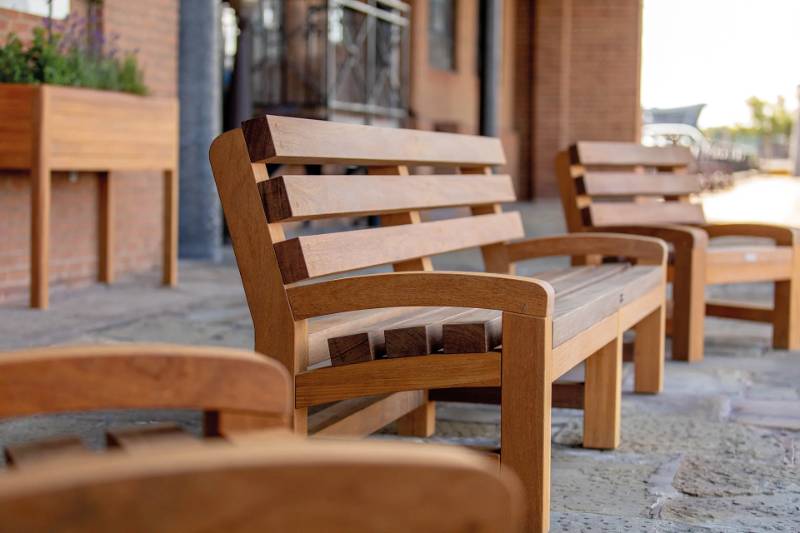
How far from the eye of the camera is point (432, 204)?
3.06 meters

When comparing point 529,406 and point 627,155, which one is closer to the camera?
point 529,406

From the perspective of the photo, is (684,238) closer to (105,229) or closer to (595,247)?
(595,247)

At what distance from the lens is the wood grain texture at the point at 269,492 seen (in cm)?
74

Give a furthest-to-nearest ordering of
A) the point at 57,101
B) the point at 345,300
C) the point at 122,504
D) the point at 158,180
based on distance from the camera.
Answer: the point at 158,180 → the point at 57,101 → the point at 345,300 → the point at 122,504

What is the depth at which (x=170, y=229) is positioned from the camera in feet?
19.7

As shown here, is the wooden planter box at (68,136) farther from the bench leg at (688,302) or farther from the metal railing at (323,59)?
the metal railing at (323,59)

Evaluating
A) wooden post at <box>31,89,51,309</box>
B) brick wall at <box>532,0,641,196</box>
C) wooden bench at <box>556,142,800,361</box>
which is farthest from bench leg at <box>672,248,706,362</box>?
brick wall at <box>532,0,641,196</box>

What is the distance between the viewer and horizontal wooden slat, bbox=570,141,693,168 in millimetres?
4602

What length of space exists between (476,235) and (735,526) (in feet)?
4.24

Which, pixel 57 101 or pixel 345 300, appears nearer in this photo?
pixel 345 300

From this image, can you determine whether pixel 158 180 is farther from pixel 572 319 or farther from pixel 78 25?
pixel 572 319

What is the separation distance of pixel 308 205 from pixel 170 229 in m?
3.73

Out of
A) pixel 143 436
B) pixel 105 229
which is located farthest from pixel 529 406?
pixel 105 229

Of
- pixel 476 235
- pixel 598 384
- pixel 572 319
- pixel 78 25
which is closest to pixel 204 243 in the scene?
pixel 78 25
